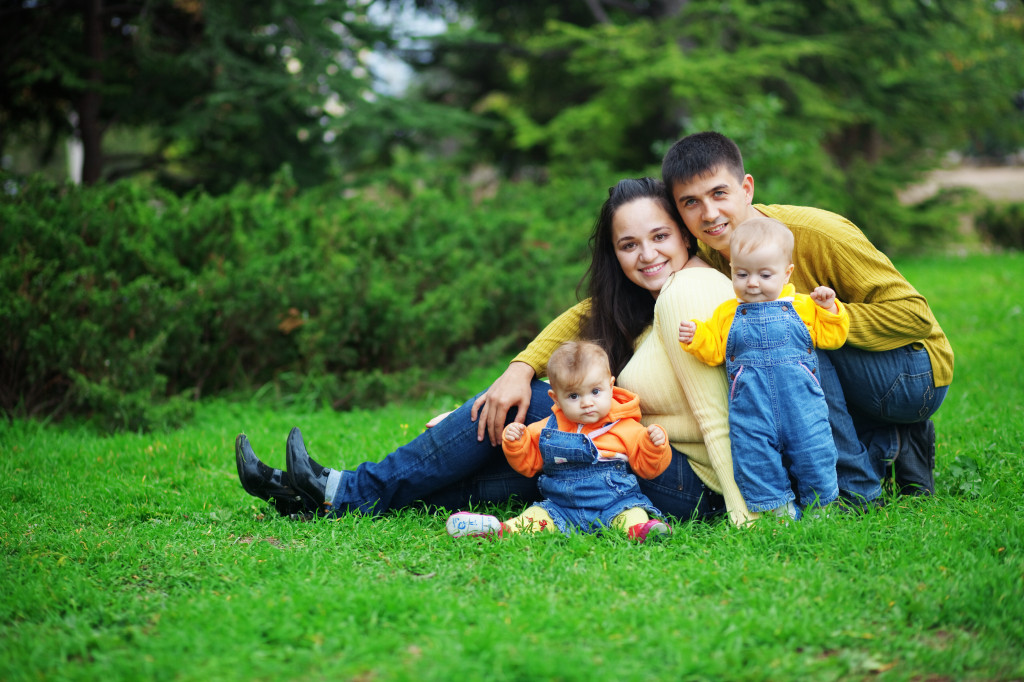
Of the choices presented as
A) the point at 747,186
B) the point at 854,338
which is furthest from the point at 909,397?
the point at 747,186

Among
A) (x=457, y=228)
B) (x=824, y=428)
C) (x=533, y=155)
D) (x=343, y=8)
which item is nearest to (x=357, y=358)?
(x=457, y=228)

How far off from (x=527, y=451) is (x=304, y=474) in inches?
35.4

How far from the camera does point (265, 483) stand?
10.7 ft

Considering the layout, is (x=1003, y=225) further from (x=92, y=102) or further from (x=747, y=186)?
(x=92, y=102)

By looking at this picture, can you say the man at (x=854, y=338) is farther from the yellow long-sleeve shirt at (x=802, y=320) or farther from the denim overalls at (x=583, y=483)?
the denim overalls at (x=583, y=483)

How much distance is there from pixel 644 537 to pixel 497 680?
1007mm

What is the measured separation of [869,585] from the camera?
8.14ft

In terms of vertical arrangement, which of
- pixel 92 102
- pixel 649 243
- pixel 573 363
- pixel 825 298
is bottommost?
pixel 573 363

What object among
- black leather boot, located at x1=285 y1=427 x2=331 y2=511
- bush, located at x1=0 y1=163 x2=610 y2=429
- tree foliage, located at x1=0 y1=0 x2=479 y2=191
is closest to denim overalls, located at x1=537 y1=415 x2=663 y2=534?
black leather boot, located at x1=285 y1=427 x2=331 y2=511

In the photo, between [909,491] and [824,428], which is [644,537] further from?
[909,491]

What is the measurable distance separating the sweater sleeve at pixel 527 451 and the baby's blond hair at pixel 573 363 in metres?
0.21

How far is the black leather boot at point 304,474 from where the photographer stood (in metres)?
3.23

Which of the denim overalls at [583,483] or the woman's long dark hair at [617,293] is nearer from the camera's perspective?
the denim overalls at [583,483]

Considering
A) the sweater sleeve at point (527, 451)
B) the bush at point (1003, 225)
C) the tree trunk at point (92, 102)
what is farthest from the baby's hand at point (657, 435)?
the bush at point (1003, 225)
